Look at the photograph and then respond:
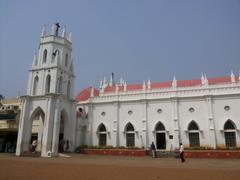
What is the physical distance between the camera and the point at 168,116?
30.0 meters

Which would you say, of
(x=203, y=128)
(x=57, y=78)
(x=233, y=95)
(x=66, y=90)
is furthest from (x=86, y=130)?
(x=233, y=95)

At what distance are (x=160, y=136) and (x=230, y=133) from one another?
8609 millimetres

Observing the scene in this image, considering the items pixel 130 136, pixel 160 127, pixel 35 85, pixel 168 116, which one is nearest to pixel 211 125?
pixel 168 116

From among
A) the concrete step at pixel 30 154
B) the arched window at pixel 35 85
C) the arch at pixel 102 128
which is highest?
the arched window at pixel 35 85

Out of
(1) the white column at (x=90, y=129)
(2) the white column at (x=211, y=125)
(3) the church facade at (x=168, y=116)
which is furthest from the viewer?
(1) the white column at (x=90, y=129)

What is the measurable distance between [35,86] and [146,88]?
50.3ft

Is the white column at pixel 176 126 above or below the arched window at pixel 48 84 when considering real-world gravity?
below

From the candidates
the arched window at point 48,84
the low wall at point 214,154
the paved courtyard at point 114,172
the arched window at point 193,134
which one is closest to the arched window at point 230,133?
the arched window at point 193,134

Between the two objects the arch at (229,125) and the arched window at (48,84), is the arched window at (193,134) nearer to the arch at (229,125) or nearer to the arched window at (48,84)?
the arch at (229,125)

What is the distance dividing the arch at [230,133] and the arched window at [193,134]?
10.9 feet

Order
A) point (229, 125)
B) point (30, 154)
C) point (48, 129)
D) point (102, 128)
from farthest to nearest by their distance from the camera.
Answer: point (102, 128) < point (229, 125) < point (48, 129) < point (30, 154)

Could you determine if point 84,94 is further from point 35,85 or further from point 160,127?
point 160,127

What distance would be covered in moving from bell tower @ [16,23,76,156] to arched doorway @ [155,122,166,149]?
37.3 feet

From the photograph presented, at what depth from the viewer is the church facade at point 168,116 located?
27609mm
